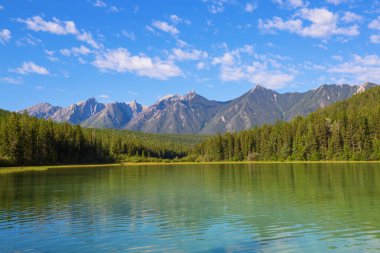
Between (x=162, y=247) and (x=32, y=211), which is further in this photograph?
(x=32, y=211)

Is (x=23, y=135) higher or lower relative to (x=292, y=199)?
higher

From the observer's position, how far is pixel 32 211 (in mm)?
41281

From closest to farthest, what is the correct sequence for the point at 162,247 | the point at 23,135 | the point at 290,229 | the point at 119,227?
the point at 162,247
the point at 290,229
the point at 119,227
the point at 23,135

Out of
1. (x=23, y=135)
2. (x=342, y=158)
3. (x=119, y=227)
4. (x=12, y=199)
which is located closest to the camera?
(x=119, y=227)

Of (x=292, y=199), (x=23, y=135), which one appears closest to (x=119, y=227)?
(x=292, y=199)

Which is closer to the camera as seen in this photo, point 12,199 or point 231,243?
point 231,243

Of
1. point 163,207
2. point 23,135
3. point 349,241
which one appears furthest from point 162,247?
point 23,135

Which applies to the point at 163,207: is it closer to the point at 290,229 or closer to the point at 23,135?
the point at 290,229

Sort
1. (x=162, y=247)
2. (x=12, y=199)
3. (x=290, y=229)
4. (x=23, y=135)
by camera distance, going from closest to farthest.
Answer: (x=162, y=247) → (x=290, y=229) → (x=12, y=199) → (x=23, y=135)

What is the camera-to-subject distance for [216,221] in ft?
109

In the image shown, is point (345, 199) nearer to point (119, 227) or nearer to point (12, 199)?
point (119, 227)

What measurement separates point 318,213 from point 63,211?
86.5ft

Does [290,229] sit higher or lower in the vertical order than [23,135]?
lower

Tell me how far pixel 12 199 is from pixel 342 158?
176 metres
